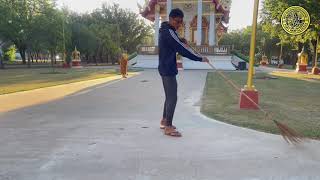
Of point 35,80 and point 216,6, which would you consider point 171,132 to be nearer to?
point 35,80

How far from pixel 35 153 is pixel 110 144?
105 centimetres

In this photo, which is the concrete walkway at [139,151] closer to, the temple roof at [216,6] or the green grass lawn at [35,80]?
the green grass lawn at [35,80]

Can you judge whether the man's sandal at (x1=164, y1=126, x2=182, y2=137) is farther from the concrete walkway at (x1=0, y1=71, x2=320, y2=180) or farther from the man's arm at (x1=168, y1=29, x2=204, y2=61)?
the man's arm at (x1=168, y1=29, x2=204, y2=61)

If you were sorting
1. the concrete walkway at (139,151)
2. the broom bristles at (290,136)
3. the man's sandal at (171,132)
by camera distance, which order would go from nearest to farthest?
the concrete walkway at (139,151)
the broom bristles at (290,136)
the man's sandal at (171,132)

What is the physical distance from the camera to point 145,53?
4281 cm

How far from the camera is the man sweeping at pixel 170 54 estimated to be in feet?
21.2

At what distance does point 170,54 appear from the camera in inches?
258

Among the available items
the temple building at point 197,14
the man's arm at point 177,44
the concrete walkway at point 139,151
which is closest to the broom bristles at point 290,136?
the concrete walkway at point 139,151

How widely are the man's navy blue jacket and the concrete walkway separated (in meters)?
1.07

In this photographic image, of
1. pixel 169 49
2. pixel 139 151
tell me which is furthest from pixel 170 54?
pixel 139 151

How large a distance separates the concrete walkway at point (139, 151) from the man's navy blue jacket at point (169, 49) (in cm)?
107

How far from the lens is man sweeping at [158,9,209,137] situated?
21.2ft

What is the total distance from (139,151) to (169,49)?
1.86 metres

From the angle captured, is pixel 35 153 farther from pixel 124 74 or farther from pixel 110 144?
pixel 124 74
